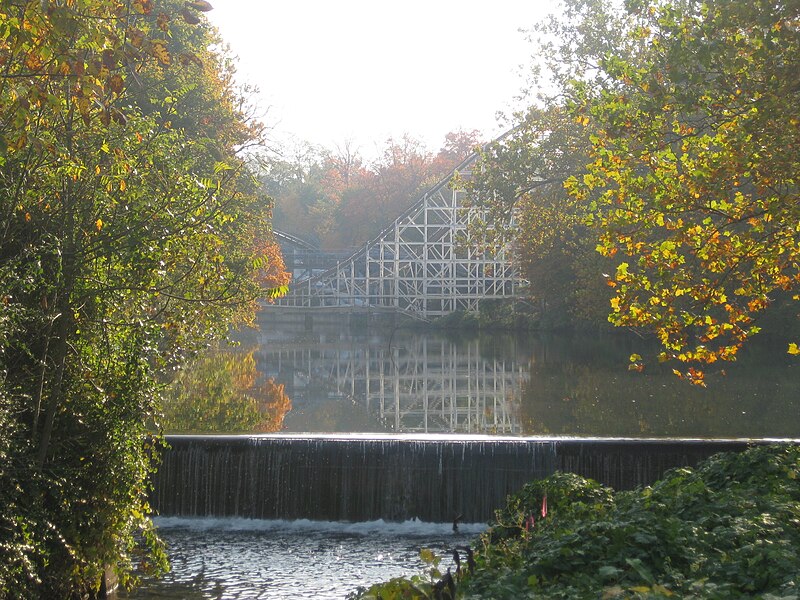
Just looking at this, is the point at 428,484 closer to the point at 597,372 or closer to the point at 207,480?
the point at 207,480

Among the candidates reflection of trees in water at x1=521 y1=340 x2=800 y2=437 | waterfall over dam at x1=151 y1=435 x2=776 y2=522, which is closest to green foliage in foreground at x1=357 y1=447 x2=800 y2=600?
Result: waterfall over dam at x1=151 y1=435 x2=776 y2=522

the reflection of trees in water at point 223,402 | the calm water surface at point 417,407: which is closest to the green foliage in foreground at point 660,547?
the calm water surface at point 417,407

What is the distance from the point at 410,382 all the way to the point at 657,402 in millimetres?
7232

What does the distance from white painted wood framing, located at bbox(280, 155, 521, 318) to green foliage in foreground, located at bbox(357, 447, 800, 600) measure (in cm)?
4420

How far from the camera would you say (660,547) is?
4.67 meters

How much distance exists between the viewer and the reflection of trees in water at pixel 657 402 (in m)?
14.8

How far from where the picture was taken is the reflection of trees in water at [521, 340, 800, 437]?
582 inches

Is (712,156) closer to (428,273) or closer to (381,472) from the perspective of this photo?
(381,472)

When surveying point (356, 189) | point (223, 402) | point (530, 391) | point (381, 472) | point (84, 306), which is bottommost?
point (381, 472)

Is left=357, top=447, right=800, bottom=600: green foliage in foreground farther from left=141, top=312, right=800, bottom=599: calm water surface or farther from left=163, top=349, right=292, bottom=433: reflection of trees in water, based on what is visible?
left=163, top=349, right=292, bottom=433: reflection of trees in water

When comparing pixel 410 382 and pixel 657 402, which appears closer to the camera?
pixel 657 402

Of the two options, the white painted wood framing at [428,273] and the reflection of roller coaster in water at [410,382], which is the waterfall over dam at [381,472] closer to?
the reflection of roller coaster in water at [410,382]

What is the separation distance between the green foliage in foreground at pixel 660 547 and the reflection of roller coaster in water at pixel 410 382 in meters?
8.81

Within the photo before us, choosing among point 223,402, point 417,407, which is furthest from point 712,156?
point 223,402
